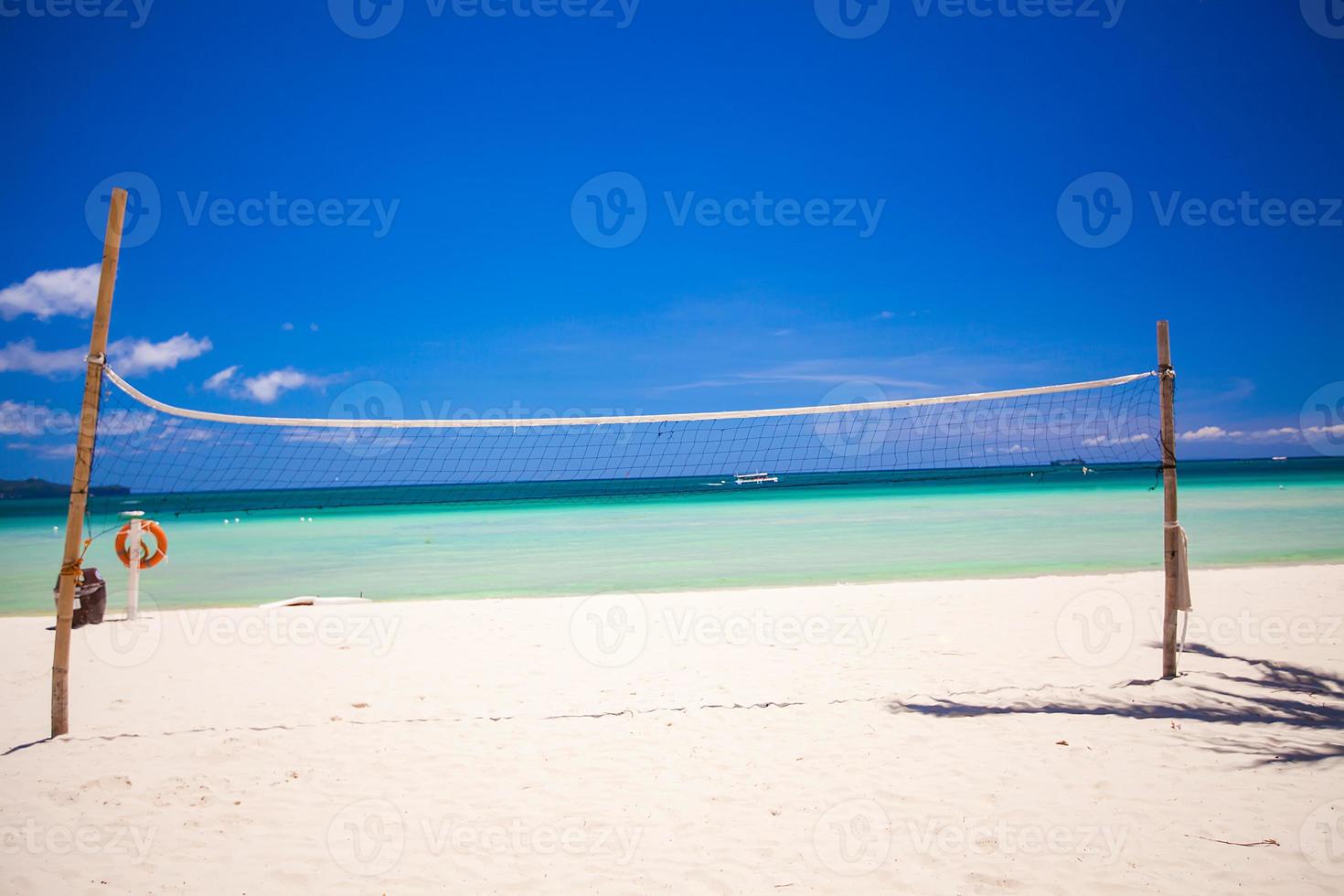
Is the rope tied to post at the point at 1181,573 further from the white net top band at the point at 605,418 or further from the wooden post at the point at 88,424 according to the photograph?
the wooden post at the point at 88,424

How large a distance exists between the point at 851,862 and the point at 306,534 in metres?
22.5

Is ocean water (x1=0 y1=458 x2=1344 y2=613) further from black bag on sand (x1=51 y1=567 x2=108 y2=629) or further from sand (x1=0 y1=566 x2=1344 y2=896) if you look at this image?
black bag on sand (x1=51 y1=567 x2=108 y2=629)

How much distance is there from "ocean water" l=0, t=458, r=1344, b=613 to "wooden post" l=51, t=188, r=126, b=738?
6.67m

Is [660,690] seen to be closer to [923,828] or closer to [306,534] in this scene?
[923,828]

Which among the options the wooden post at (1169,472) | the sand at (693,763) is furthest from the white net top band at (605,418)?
the sand at (693,763)

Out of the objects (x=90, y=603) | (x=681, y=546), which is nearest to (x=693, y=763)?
(x=90, y=603)

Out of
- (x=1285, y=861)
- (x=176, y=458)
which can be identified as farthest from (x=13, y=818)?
(x=176, y=458)

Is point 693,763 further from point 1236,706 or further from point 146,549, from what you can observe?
point 146,549

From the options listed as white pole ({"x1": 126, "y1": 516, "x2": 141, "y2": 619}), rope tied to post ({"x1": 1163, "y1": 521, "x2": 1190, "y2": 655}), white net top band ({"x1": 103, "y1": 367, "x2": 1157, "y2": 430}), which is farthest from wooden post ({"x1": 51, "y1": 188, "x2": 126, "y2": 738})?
rope tied to post ({"x1": 1163, "y1": 521, "x2": 1190, "y2": 655})

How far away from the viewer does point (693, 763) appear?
3.82m

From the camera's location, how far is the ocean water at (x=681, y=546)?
11905mm

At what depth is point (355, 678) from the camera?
5.62 m

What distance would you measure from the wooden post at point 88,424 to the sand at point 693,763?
73cm

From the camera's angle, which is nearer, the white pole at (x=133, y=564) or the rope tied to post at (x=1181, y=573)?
the rope tied to post at (x=1181, y=573)
